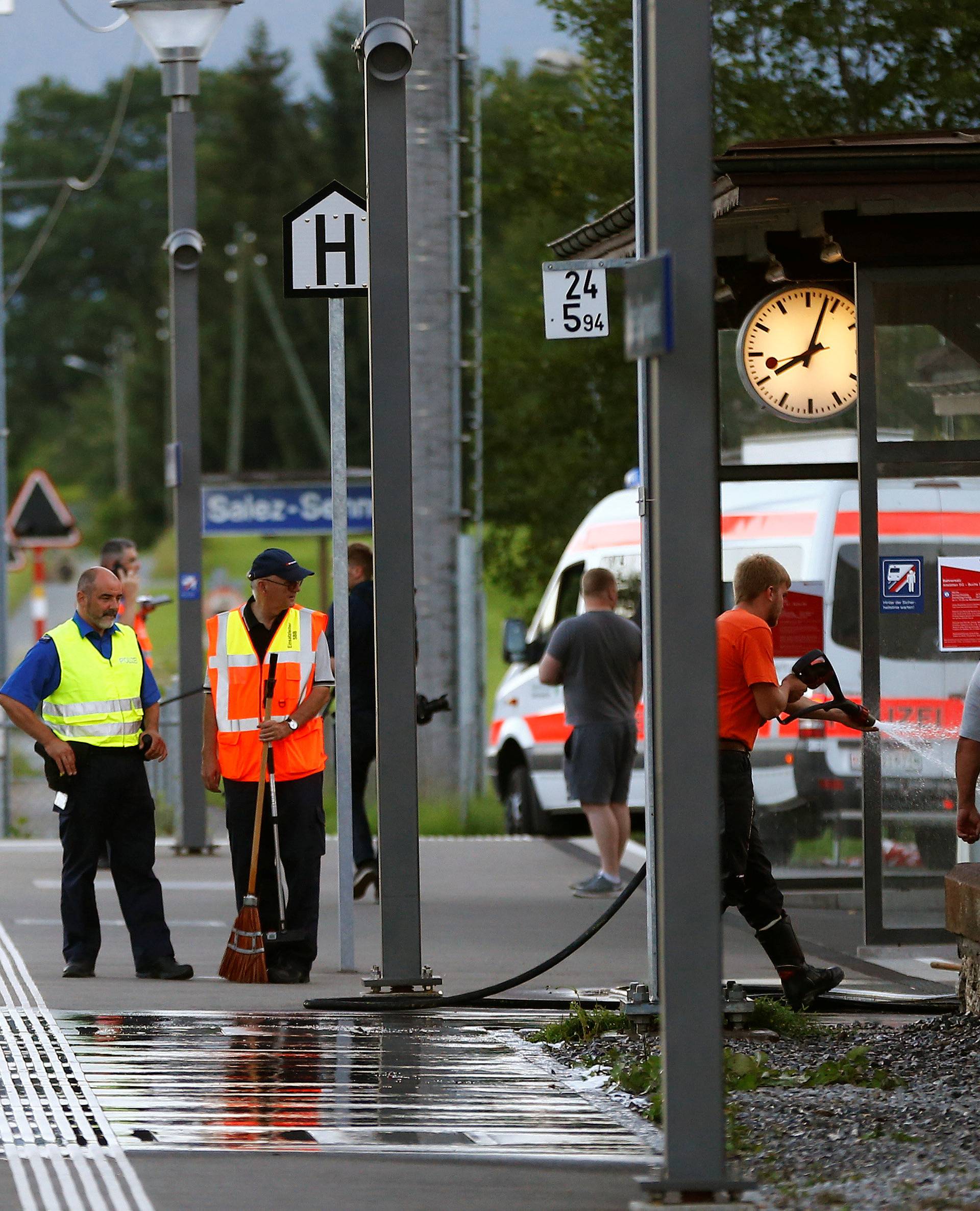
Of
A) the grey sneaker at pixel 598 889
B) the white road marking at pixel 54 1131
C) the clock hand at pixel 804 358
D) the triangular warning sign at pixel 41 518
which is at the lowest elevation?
the grey sneaker at pixel 598 889

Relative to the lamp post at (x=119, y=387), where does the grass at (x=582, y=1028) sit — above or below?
below

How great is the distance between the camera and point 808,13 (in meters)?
19.9

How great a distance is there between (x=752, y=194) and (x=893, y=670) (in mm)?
2460

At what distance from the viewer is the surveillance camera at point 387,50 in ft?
29.0

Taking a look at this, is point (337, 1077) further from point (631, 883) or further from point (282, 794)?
point (282, 794)

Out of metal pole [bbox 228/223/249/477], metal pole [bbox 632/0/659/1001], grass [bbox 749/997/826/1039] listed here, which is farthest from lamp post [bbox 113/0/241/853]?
metal pole [bbox 228/223/249/477]

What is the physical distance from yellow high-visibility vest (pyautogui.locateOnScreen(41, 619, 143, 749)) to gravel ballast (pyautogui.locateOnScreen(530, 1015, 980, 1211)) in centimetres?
292

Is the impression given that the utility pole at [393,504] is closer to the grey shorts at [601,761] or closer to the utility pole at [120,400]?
the grey shorts at [601,761]

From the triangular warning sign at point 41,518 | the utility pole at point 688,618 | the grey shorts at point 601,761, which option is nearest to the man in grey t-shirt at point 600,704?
the grey shorts at point 601,761

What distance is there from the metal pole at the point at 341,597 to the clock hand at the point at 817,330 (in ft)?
9.93

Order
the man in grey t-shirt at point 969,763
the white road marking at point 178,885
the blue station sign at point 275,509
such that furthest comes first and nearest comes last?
the blue station sign at point 275,509 < the white road marking at point 178,885 < the man in grey t-shirt at point 969,763

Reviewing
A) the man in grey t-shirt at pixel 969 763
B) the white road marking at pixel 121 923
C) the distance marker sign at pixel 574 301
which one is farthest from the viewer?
the white road marking at pixel 121 923

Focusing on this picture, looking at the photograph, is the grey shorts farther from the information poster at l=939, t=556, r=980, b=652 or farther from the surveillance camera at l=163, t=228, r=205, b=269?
the surveillance camera at l=163, t=228, r=205, b=269

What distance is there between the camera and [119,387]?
80.4 metres
